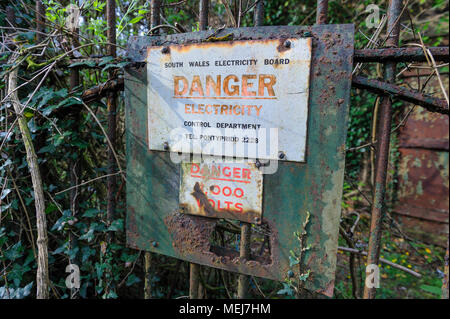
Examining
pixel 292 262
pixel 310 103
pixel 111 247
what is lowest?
pixel 111 247

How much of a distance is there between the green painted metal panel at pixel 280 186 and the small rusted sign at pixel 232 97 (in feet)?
0.14

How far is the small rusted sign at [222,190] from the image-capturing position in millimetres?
1148

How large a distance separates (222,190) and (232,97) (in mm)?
378

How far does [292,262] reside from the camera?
3.68ft

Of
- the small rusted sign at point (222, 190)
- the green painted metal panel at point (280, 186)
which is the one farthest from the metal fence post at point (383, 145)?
the small rusted sign at point (222, 190)

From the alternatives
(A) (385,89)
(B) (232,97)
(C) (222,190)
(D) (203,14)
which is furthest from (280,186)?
(D) (203,14)

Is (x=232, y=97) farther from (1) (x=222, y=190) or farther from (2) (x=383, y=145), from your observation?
(2) (x=383, y=145)

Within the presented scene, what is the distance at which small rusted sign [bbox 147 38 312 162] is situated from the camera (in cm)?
105

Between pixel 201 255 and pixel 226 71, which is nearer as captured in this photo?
pixel 226 71

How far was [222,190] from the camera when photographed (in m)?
1.19

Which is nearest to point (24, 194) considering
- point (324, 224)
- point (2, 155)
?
point (2, 155)
